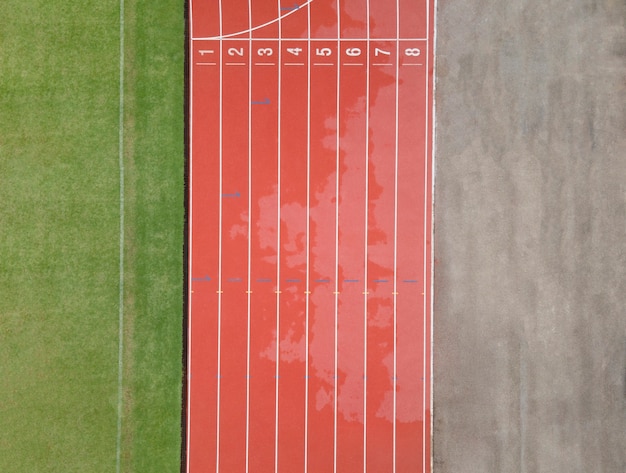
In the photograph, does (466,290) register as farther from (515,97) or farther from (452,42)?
(452,42)

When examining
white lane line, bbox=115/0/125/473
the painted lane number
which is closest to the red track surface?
the painted lane number

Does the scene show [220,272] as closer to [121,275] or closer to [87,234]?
[121,275]

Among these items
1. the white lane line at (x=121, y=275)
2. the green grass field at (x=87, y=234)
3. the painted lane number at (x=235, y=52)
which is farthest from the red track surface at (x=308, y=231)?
the white lane line at (x=121, y=275)

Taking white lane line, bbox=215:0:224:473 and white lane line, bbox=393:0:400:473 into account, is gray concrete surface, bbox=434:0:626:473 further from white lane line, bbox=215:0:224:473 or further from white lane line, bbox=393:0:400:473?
white lane line, bbox=215:0:224:473

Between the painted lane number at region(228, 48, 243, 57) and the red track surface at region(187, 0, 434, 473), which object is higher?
the painted lane number at region(228, 48, 243, 57)

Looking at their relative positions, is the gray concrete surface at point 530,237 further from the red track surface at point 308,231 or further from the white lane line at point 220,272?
the white lane line at point 220,272

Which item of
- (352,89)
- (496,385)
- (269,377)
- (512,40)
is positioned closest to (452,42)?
(512,40)
